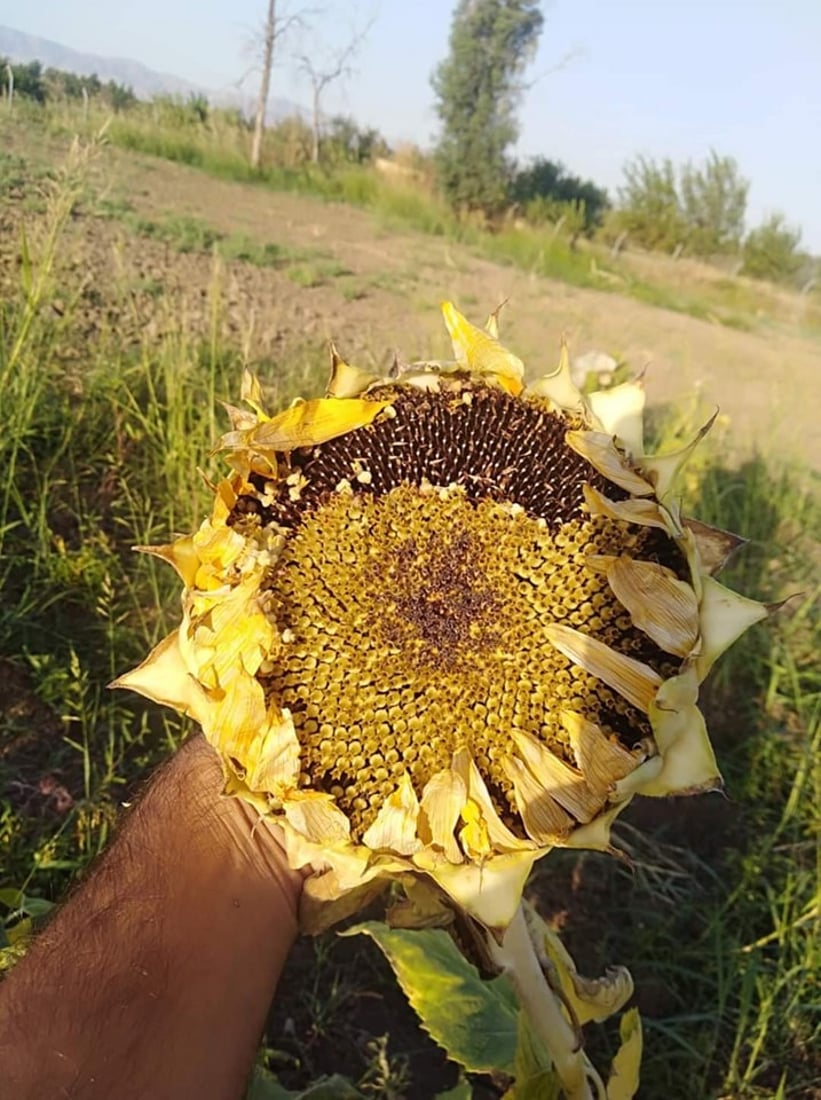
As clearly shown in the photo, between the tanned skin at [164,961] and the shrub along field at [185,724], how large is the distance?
127 mm

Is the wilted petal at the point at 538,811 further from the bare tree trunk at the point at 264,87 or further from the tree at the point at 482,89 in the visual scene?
the tree at the point at 482,89

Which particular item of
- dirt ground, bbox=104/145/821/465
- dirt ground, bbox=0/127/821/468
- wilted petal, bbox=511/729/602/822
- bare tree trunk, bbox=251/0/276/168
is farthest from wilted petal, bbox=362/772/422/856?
bare tree trunk, bbox=251/0/276/168

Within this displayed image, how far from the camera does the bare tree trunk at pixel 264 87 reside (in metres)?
8.69

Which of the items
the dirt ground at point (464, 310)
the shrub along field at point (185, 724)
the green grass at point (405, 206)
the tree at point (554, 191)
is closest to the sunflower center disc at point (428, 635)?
the shrub along field at point (185, 724)

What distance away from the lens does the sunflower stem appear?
102 centimetres

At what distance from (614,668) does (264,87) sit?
977cm

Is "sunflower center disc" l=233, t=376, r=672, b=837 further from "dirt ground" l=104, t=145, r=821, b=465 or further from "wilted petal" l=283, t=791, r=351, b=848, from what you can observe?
"dirt ground" l=104, t=145, r=821, b=465

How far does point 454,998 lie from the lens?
1146mm

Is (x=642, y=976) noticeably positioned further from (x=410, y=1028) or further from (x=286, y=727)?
(x=286, y=727)

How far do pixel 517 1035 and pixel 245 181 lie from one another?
29.5 ft

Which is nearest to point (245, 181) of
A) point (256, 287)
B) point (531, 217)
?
point (256, 287)

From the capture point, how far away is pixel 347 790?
87cm

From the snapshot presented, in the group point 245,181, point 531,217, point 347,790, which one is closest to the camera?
point 347,790

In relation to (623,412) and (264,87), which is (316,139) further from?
(623,412)
